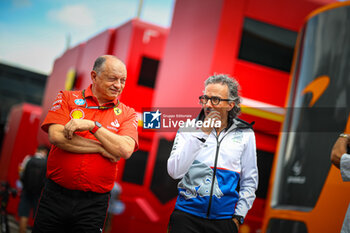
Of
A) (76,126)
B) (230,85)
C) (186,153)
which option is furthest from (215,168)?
(76,126)

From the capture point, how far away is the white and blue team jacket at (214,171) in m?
2.62

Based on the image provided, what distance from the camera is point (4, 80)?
2803cm

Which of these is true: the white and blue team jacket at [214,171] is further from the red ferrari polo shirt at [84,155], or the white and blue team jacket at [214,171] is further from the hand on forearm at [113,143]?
the red ferrari polo shirt at [84,155]

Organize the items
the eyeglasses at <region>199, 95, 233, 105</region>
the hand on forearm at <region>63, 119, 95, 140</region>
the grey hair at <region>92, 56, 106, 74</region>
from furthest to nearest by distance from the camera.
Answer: the grey hair at <region>92, 56, 106, 74</region>
the eyeglasses at <region>199, 95, 233, 105</region>
the hand on forearm at <region>63, 119, 95, 140</region>

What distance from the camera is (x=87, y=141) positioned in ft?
8.89

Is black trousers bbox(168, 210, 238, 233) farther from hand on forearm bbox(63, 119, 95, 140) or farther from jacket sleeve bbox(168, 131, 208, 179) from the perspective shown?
hand on forearm bbox(63, 119, 95, 140)

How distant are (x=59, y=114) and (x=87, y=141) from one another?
0.27 meters

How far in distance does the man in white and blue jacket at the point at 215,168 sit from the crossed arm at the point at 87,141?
332mm

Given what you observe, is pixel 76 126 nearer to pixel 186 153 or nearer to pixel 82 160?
pixel 82 160

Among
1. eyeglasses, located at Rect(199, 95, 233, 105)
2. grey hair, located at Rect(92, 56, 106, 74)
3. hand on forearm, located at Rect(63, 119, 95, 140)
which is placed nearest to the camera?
hand on forearm, located at Rect(63, 119, 95, 140)

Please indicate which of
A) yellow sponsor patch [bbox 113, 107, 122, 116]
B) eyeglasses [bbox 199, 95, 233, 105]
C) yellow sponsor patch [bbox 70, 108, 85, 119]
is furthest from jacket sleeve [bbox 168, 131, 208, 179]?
yellow sponsor patch [bbox 70, 108, 85, 119]

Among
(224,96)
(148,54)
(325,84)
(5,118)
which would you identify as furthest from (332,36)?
(5,118)

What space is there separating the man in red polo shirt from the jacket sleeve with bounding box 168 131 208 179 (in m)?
0.31

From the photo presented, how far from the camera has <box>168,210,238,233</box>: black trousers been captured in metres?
2.61
